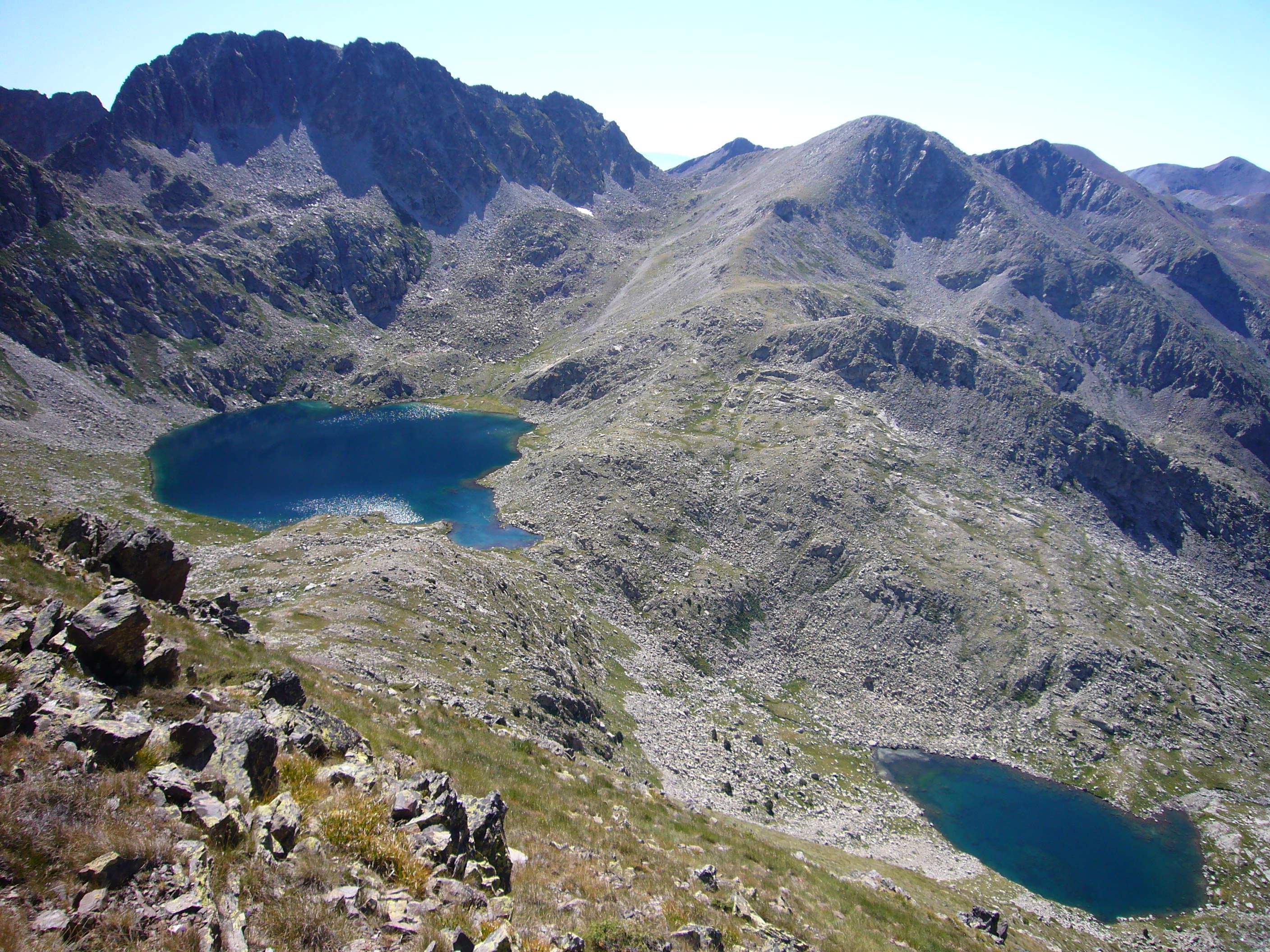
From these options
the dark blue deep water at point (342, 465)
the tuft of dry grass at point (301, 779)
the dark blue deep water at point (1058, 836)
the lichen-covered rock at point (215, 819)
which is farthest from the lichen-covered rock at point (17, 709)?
the dark blue deep water at point (342, 465)

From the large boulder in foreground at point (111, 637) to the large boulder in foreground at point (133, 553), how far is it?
13.6 metres

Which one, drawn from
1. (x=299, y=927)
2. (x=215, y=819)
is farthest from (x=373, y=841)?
(x=215, y=819)

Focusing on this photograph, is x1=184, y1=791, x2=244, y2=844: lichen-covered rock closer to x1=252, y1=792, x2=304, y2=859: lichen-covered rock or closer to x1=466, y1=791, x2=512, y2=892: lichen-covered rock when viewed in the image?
x1=252, y1=792, x2=304, y2=859: lichen-covered rock

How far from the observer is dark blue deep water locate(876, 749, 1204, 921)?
165 ft

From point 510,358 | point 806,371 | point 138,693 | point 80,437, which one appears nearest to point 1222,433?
point 806,371

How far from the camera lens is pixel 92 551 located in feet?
86.3

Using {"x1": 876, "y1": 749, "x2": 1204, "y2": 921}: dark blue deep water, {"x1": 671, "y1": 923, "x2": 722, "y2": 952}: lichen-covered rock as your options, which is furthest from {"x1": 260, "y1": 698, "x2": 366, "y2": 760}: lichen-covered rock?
{"x1": 876, "y1": 749, "x2": 1204, "y2": 921}: dark blue deep water

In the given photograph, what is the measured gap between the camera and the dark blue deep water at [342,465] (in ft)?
302

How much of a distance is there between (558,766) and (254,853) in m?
21.7

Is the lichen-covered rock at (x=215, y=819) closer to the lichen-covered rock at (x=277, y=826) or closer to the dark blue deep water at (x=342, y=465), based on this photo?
the lichen-covered rock at (x=277, y=826)

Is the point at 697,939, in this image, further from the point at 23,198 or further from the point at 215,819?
the point at 23,198

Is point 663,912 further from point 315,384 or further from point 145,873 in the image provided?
point 315,384

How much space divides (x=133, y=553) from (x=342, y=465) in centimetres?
9460

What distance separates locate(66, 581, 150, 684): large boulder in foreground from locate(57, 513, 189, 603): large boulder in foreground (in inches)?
535
